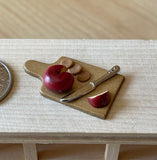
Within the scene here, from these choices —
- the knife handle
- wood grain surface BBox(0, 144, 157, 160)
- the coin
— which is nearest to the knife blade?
the knife handle

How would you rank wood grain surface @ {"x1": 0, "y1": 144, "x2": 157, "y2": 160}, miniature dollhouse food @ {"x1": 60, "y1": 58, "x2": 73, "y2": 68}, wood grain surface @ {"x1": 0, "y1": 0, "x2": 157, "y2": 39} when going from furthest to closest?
wood grain surface @ {"x1": 0, "y1": 0, "x2": 157, "y2": 39} → wood grain surface @ {"x1": 0, "y1": 144, "x2": 157, "y2": 160} → miniature dollhouse food @ {"x1": 60, "y1": 58, "x2": 73, "y2": 68}

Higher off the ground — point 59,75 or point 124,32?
point 59,75

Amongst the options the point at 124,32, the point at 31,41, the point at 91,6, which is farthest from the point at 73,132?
the point at 91,6

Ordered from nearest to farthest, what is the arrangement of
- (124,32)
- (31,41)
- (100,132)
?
(100,132), (31,41), (124,32)

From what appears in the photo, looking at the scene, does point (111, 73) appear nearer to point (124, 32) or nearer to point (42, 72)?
point (42, 72)

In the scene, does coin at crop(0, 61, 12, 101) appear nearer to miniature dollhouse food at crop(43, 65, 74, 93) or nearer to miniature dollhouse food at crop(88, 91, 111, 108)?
miniature dollhouse food at crop(43, 65, 74, 93)

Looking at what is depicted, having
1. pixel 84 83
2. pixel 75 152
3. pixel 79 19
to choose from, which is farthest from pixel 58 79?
pixel 79 19

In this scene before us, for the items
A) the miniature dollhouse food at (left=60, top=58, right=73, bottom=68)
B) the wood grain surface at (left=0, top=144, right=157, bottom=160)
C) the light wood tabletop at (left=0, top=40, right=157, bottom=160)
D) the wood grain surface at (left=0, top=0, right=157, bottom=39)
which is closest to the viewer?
the light wood tabletop at (left=0, top=40, right=157, bottom=160)
